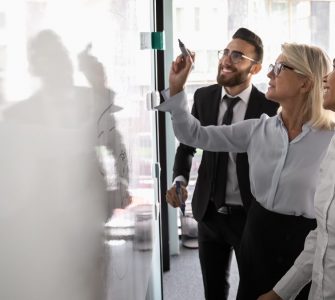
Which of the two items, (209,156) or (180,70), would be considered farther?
(209,156)

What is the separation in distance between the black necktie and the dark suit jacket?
34 millimetres

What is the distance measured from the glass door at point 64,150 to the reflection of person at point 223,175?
2.30 feet

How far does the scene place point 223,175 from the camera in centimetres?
185

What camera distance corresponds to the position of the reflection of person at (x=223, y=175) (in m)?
1.85

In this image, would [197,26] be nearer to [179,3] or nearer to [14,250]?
[179,3]

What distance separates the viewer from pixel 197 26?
3.49 metres

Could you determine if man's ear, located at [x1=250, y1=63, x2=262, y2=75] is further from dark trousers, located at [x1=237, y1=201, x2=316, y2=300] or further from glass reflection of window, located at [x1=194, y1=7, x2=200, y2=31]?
glass reflection of window, located at [x1=194, y1=7, x2=200, y2=31]

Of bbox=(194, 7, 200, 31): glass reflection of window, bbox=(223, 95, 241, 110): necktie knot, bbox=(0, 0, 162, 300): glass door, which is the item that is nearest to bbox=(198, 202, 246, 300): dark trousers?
bbox=(223, 95, 241, 110): necktie knot

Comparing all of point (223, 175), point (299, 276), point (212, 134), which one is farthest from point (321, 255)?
point (223, 175)

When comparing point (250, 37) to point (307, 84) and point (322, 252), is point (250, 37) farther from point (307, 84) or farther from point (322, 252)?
point (322, 252)

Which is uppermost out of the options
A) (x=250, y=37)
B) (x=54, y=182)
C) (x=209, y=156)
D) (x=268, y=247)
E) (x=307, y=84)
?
(x=250, y=37)

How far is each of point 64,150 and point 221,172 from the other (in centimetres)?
129

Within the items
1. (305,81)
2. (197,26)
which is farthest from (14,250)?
(197,26)

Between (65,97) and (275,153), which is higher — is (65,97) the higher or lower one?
the higher one
